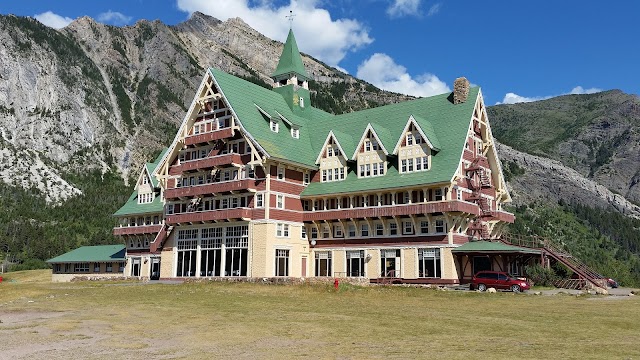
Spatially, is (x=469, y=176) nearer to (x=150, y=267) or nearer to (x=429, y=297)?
(x=429, y=297)

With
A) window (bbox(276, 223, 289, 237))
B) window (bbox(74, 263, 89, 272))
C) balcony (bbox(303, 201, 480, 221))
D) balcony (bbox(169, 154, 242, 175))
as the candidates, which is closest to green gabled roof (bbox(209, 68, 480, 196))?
balcony (bbox(303, 201, 480, 221))

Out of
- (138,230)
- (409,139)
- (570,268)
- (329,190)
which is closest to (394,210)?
(409,139)

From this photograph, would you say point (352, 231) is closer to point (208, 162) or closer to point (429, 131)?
point (429, 131)

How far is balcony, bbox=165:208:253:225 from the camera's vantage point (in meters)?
62.0

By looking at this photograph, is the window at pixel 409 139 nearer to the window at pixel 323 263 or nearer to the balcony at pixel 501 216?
the balcony at pixel 501 216

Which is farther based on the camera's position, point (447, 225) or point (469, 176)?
point (469, 176)

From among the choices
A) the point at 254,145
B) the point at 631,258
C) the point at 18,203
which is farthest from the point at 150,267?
the point at 631,258

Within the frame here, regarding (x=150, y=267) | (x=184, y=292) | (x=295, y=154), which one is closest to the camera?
(x=184, y=292)

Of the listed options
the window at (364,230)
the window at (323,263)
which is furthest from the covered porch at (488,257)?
the window at (323,263)

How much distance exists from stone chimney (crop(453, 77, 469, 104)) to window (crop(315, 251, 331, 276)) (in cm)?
2235

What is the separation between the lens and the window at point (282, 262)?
6294 cm

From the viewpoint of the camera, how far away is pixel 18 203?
169 m

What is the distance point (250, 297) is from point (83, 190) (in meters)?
168

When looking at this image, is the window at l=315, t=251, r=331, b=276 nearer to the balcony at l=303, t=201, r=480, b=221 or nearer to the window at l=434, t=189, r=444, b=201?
the balcony at l=303, t=201, r=480, b=221
